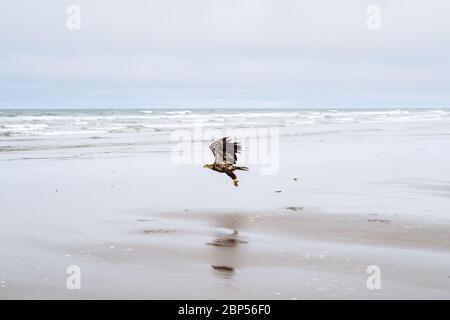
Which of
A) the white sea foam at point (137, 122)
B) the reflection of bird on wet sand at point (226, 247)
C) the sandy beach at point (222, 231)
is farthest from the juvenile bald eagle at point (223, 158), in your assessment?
the white sea foam at point (137, 122)

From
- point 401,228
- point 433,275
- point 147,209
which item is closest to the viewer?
point 433,275

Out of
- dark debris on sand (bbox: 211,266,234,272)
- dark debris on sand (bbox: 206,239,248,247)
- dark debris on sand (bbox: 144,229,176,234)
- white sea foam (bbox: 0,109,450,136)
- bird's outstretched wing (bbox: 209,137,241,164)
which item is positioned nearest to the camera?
dark debris on sand (bbox: 211,266,234,272)

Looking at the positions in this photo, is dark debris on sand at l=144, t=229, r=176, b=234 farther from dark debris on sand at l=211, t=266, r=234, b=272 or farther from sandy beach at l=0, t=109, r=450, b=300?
dark debris on sand at l=211, t=266, r=234, b=272

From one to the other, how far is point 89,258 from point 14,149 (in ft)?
59.7

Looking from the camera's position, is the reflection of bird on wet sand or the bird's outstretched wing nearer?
the reflection of bird on wet sand

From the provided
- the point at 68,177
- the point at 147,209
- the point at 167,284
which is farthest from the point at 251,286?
the point at 68,177

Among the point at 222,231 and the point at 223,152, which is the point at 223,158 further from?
the point at 222,231

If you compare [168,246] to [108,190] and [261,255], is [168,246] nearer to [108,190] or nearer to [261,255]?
[261,255]

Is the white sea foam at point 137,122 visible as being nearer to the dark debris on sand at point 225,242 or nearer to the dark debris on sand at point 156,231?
the dark debris on sand at point 156,231

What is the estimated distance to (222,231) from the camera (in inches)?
438

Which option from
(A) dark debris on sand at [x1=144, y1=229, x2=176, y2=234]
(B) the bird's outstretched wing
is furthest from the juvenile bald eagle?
(A) dark debris on sand at [x1=144, y1=229, x2=176, y2=234]

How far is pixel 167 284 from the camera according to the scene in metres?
7.91

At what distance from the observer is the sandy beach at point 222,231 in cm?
787

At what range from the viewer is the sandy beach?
787 centimetres
